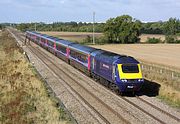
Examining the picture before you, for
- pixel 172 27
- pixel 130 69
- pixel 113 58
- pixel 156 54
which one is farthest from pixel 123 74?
pixel 172 27

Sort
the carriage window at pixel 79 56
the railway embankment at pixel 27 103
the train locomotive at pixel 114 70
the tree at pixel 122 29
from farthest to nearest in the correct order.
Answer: the tree at pixel 122 29 < the carriage window at pixel 79 56 < the train locomotive at pixel 114 70 < the railway embankment at pixel 27 103

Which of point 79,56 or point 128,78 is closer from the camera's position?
point 128,78

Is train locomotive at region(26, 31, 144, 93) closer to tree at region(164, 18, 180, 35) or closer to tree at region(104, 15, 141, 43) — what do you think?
tree at region(104, 15, 141, 43)

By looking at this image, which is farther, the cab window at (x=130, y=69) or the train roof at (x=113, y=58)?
the train roof at (x=113, y=58)

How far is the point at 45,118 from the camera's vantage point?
18594 mm

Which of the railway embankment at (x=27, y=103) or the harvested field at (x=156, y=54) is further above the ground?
the railway embankment at (x=27, y=103)

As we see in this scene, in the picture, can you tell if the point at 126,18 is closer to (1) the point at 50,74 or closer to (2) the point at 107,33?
(2) the point at 107,33

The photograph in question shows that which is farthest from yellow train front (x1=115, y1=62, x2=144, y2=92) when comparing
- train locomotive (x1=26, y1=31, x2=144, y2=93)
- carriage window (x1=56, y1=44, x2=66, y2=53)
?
carriage window (x1=56, y1=44, x2=66, y2=53)

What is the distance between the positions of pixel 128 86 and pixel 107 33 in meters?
96.1

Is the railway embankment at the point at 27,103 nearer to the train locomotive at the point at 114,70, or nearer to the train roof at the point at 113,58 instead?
the train locomotive at the point at 114,70

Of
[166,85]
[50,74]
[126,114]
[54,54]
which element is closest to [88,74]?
[50,74]

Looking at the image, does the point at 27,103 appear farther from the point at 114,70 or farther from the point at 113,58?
the point at 113,58

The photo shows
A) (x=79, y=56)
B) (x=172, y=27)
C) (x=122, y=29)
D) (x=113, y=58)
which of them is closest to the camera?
(x=113, y=58)

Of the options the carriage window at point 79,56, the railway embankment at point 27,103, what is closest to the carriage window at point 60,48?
the carriage window at point 79,56
